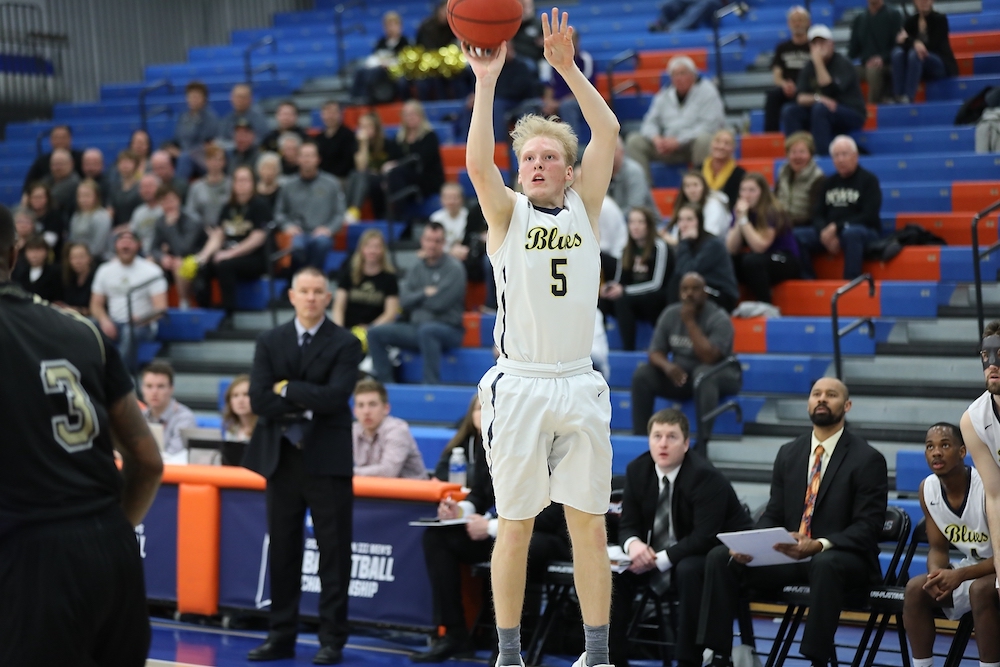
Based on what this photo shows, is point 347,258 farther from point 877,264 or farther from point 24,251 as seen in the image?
point 877,264

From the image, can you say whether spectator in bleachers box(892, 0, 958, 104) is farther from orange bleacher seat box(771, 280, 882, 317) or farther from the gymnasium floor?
the gymnasium floor

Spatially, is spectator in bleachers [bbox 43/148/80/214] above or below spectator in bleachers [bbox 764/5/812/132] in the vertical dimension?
below

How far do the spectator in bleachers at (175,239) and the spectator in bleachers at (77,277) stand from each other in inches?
30.0

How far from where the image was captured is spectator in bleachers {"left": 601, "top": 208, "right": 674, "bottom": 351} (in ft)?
34.3

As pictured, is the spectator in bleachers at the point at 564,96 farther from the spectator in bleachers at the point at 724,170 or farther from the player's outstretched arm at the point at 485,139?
the player's outstretched arm at the point at 485,139

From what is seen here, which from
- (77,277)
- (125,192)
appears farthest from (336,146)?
(77,277)

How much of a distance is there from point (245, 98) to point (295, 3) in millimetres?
6314

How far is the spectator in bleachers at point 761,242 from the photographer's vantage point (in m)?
10.5

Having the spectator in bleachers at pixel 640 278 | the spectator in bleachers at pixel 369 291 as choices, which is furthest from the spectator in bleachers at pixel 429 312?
the spectator in bleachers at pixel 640 278

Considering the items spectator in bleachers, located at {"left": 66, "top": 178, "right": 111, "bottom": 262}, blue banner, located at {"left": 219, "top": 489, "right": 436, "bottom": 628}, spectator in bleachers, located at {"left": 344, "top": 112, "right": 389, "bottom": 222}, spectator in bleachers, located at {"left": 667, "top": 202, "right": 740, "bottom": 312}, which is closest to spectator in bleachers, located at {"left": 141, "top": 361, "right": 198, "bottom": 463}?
blue banner, located at {"left": 219, "top": 489, "right": 436, "bottom": 628}

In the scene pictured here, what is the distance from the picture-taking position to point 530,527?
17.1ft

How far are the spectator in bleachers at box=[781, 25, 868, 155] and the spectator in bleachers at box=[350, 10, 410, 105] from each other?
17.1ft

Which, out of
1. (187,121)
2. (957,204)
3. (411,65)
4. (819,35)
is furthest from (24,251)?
Answer: (957,204)

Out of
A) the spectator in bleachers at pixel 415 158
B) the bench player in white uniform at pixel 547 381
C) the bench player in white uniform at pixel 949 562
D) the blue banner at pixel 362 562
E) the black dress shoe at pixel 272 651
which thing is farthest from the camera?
the spectator in bleachers at pixel 415 158
